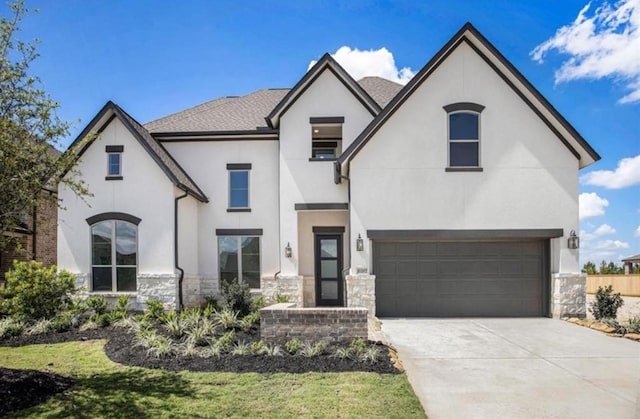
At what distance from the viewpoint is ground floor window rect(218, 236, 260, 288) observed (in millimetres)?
15008

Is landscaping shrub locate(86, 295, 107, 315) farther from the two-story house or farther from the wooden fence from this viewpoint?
the wooden fence

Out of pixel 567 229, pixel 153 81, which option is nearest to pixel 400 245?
pixel 567 229

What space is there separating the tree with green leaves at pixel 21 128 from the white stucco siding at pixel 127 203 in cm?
664

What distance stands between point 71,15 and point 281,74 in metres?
10.0

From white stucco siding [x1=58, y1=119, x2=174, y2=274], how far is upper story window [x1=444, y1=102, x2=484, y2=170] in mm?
8538

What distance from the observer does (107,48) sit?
1127cm

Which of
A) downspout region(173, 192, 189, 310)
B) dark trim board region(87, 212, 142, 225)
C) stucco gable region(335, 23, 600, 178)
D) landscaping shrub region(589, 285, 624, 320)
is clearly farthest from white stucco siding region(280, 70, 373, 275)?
landscaping shrub region(589, 285, 624, 320)

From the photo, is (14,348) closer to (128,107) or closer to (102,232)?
(102,232)

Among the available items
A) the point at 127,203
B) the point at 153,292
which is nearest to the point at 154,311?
the point at 153,292

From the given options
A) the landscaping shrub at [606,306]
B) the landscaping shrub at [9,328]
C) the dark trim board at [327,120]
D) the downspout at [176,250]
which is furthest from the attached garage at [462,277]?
the landscaping shrub at [9,328]

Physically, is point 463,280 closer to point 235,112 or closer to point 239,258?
point 239,258

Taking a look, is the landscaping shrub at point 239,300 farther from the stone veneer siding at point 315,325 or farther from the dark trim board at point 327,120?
the dark trim board at point 327,120

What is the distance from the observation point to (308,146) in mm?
14469

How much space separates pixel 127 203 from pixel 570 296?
1339 cm
